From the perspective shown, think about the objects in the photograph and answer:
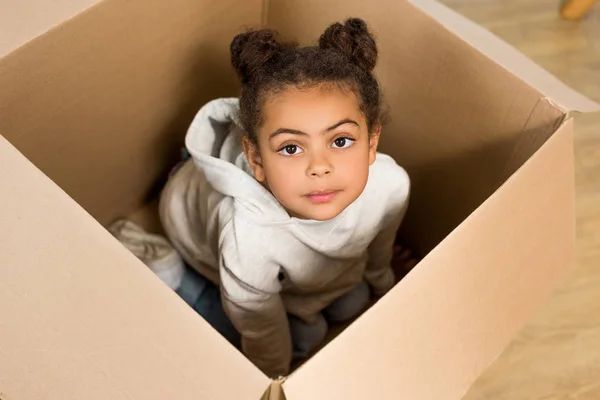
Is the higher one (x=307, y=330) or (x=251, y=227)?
(x=251, y=227)

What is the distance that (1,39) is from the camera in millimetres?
600

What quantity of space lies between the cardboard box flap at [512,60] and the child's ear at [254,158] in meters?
0.23

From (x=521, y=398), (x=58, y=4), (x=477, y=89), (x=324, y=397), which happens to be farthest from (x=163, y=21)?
(x=521, y=398)

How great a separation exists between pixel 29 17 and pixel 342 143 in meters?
0.31

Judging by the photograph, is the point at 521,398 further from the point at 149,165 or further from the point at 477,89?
the point at 149,165

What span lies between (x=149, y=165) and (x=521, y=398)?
0.58 meters

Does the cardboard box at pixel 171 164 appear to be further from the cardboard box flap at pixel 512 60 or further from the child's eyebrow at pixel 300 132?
the child's eyebrow at pixel 300 132

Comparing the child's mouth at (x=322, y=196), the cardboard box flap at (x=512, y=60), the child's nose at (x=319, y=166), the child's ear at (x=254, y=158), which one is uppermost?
the cardboard box flap at (x=512, y=60)

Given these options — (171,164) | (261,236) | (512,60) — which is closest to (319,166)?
(261,236)

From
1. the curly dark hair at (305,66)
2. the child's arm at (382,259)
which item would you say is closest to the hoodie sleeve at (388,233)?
the child's arm at (382,259)

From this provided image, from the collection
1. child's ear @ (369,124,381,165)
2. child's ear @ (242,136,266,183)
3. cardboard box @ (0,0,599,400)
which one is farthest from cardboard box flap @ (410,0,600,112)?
child's ear @ (242,136,266,183)

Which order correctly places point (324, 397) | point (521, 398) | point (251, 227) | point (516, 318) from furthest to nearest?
point (521, 398) < point (251, 227) < point (516, 318) < point (324, 397)

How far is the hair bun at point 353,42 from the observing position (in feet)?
2.09

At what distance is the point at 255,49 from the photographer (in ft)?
2.05
